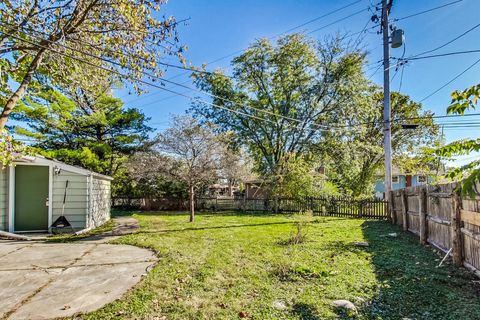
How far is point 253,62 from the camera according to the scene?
18234 mm

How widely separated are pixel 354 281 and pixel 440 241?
9.76 ft

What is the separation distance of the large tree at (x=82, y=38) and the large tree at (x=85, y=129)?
954cm

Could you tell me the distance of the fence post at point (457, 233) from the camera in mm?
4789

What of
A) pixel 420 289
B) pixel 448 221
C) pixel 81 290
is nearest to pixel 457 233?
pixel 448 221

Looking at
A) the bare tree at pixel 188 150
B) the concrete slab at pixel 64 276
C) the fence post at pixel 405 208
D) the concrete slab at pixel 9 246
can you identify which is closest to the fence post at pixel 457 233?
the fence post at pixel 405 208

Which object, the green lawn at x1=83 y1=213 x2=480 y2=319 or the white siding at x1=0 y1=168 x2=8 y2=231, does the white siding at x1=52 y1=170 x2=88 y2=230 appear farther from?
the green lawn at x1=83 y1=213 x2=480 y2=319

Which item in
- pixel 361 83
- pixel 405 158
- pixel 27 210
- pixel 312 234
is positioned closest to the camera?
pixel 312 234

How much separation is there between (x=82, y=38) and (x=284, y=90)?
1432 centimetres

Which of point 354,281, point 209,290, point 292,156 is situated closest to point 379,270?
point 354,281

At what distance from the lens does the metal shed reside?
8.67 meters

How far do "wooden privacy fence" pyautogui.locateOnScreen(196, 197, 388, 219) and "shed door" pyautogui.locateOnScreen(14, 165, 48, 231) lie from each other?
31.3ft

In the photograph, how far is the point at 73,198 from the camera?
370 inches

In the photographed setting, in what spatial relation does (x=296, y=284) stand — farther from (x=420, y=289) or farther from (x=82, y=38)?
(x=82, y=38)

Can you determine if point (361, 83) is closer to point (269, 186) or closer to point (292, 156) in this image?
point (292, 156)
